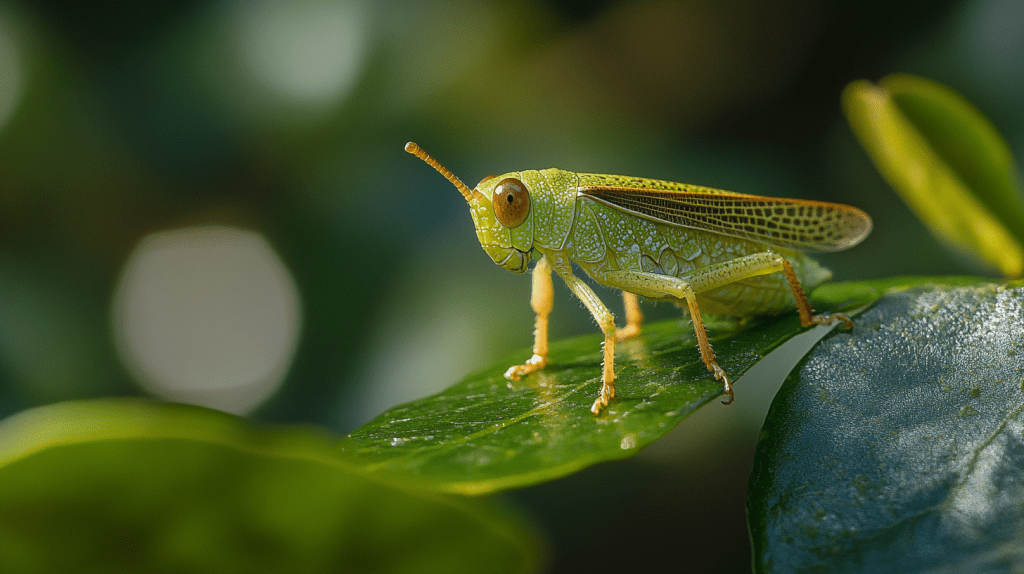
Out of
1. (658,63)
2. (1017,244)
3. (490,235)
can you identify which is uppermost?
(658,63)

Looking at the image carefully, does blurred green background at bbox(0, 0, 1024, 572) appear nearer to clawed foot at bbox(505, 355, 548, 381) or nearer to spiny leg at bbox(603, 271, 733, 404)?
spiny leg at bbox(603, 271, 733, 404)

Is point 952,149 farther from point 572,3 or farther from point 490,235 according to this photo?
point 572,3

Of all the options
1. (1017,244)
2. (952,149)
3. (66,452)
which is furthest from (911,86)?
(66,452)

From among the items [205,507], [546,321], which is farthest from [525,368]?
[205,507]

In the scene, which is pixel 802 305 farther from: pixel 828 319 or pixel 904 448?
pixel 904 448

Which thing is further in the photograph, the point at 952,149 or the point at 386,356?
the point at 386,356

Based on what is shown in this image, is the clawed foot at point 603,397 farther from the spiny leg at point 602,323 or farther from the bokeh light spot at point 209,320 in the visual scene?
the bokeh light spot at point 209,320

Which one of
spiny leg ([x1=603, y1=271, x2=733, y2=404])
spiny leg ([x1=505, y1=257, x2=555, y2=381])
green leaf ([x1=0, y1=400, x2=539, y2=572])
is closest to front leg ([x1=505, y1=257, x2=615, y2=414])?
spiny leg ([x1=505, y1=257, x2=555, y2=381])
